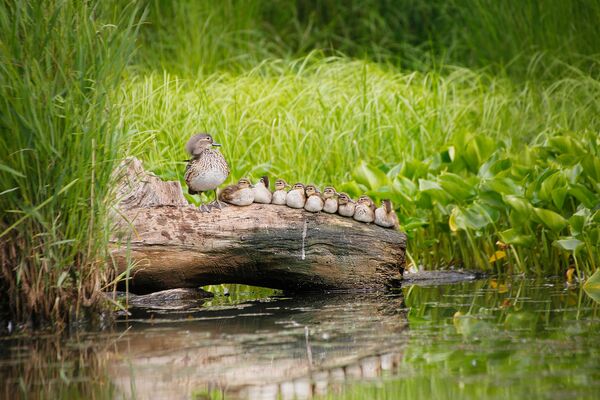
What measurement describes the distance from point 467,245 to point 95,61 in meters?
3.52

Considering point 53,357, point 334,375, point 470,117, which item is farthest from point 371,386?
point 470,117

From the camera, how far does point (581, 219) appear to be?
6684 mm

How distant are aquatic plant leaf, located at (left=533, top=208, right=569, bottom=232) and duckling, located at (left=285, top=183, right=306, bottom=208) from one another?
1.69 metres

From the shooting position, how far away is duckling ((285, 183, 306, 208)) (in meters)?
6.23

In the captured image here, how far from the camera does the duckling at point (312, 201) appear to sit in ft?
20.4

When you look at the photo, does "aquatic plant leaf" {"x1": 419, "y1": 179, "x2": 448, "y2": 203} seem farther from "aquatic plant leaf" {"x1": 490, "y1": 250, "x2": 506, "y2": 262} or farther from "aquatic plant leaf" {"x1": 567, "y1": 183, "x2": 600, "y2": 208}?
"aquatic plant leaf" {"x1": 567, "y1": 183, "x2": 600, "y2": 208}

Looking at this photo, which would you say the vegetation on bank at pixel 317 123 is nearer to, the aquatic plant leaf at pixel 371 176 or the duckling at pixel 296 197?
the aquatic plant leaf at pixel 371 176

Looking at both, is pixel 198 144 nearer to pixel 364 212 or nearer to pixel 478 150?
pixel 364 212

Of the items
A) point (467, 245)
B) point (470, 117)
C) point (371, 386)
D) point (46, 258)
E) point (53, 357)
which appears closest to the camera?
point (371, 386)

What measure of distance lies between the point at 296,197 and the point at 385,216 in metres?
0.61

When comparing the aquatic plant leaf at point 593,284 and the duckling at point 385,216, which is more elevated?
the duckling at point 385,216

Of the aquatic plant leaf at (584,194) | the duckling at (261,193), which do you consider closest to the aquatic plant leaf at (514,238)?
the aquatic plant leaf at (584,194)

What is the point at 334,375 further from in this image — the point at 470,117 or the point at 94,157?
the point at 470,117

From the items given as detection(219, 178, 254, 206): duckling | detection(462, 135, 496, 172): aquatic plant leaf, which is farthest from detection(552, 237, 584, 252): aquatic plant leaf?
detection(219, 178, 254, 206): duckling
